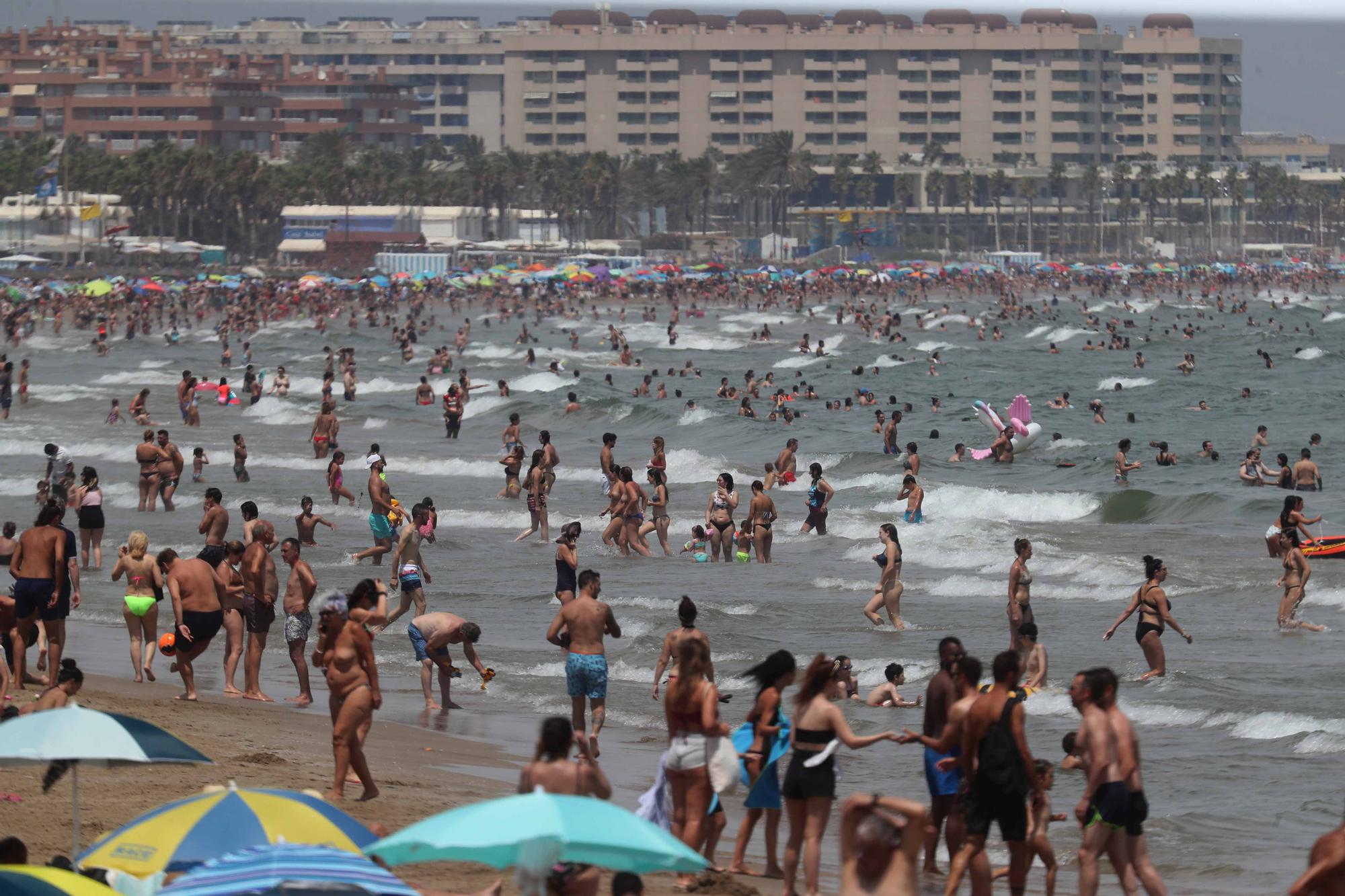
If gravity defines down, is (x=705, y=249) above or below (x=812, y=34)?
below

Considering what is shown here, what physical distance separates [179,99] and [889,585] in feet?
397

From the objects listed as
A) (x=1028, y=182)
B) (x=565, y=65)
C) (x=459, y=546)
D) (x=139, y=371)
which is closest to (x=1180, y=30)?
(x=1028, y=182)

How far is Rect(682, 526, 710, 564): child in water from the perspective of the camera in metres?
→ 19.4

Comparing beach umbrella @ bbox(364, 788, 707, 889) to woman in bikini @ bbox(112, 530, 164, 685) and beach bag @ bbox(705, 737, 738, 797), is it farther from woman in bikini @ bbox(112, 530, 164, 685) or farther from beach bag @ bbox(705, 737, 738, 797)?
woman in bikini @ bbox(112, 530, 164, 685)

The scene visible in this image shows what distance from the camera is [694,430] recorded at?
115 ft

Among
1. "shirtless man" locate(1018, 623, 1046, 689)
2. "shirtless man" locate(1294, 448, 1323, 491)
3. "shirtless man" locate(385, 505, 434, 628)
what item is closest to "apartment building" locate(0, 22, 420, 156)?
Answer: "shirtless man" locate(1294, 448, 1323, 491)

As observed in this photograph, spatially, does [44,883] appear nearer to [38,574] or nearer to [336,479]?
[38,574]

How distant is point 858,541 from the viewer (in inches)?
827

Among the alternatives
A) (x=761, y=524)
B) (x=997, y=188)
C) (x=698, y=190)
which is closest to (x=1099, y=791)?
(x=761, y=524)

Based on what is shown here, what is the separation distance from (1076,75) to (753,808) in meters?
148

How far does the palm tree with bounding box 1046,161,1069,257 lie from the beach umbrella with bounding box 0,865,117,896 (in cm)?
13770

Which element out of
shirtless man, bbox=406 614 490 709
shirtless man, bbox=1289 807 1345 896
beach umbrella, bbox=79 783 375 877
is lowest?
shirtless man, bbox=406 614 490 709

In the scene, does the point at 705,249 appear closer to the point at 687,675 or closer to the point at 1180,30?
the point at 1180,30

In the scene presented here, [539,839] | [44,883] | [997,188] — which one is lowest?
[44,883]
